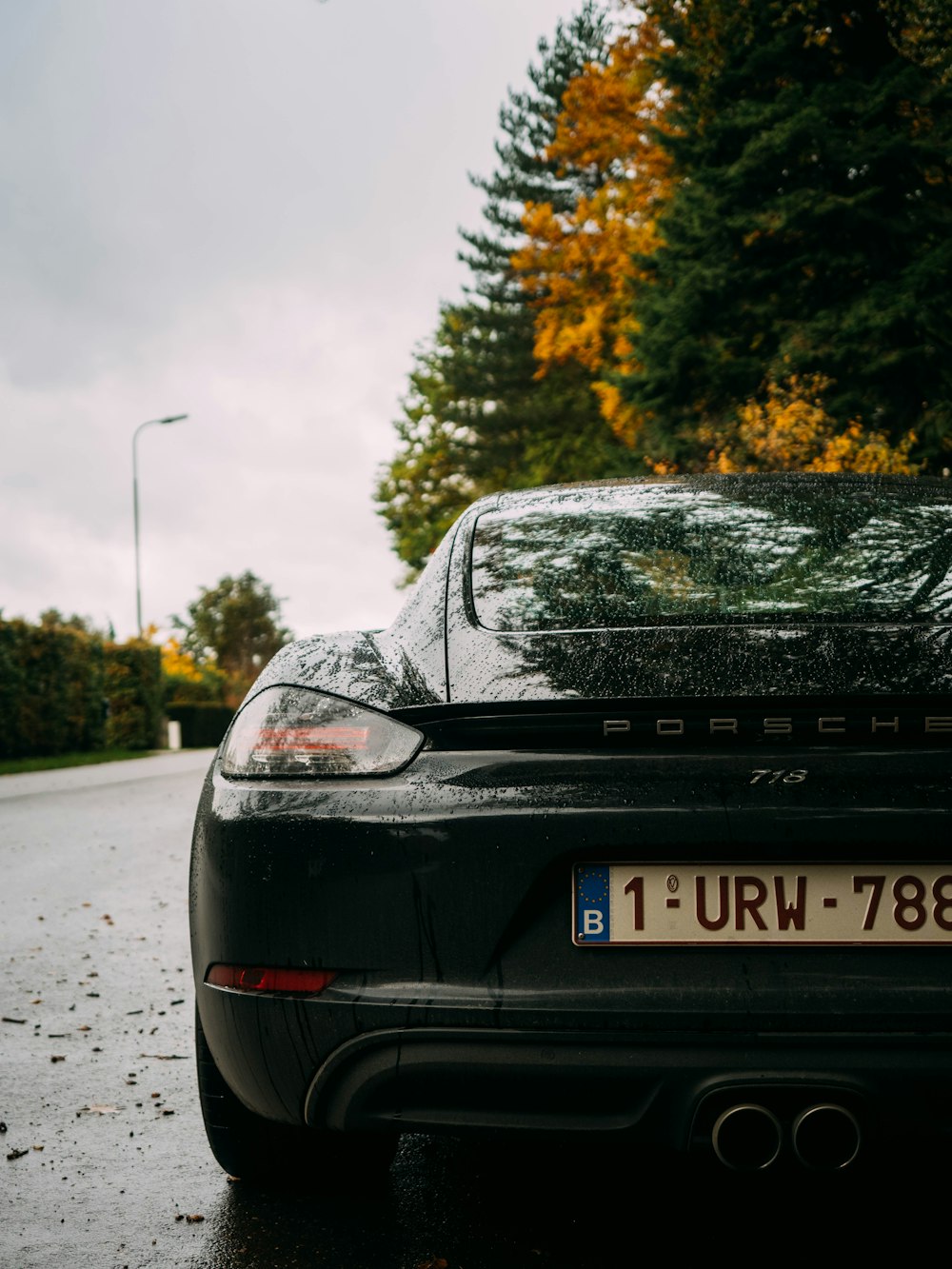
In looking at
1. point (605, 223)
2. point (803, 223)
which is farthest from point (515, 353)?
point (803, 223)

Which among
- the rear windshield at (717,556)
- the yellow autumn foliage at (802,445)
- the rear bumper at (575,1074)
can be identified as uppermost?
the yellow autumn foliage at (802,445)

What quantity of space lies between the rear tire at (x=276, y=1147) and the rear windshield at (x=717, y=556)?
105cm

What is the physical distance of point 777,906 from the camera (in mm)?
2121

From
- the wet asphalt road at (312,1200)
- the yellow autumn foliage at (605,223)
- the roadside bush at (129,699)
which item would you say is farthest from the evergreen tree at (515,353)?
the wet asphalt road at (312,1200)

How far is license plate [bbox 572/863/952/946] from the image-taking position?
211cm

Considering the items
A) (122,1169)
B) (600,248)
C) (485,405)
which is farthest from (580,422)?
(122,1169)

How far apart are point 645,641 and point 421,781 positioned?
45 cm

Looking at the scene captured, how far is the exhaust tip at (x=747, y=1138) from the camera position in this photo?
2113 millimetres

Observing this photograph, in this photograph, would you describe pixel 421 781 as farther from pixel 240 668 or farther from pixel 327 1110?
pixel 240 668

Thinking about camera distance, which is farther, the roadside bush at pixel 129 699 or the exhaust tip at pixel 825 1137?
the roadside bush at pixel 129 699

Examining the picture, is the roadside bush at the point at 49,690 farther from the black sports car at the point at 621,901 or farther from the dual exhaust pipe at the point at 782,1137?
the dual exhaust pipe at the point at 782,1137

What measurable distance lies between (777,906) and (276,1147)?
1245mm

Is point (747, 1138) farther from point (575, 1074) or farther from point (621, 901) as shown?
point (621, 901)

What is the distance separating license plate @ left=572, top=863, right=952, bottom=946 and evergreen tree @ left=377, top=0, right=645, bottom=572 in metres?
32.4
